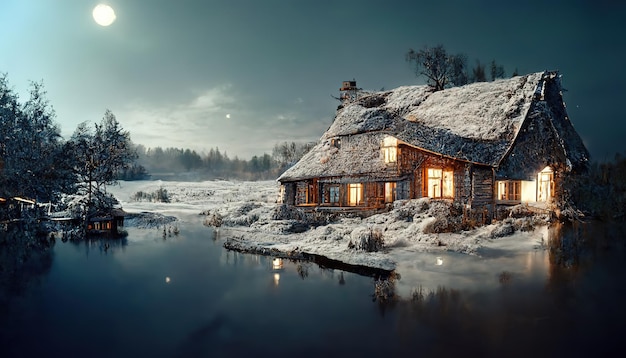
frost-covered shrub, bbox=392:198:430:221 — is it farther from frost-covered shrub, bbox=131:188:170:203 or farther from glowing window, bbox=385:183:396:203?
frost-covered shrub, bbox=131:188:170:203

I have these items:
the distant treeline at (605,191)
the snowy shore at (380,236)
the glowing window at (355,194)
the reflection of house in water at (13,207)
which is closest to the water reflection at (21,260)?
the reflection of house in water at (13,207)

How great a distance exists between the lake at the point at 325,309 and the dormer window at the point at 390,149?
33.5 ft

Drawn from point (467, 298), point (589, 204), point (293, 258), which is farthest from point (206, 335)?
point (589, 204)

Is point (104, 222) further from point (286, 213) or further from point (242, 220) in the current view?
point (286, 213)

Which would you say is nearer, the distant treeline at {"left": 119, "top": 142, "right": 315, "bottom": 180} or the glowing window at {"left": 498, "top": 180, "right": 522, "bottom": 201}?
the glowing window at {"left": 498, "top": 180, "right": 522, "bottom": 201}

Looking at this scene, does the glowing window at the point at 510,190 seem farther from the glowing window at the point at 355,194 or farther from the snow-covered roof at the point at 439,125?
the glowing window at the point at 355,194

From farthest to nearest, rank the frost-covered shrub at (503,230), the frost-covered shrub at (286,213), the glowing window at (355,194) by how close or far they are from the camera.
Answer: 1. the glowing window at (355,194)
2. the frost-covered shrub at (286,213)
3. the frost-covered shrub at (503,230)

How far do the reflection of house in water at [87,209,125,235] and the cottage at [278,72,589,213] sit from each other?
11.8m

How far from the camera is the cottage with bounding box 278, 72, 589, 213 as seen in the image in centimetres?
2111

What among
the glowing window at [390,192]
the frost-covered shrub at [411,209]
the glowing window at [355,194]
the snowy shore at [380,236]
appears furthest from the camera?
the glowing window at [355,194]

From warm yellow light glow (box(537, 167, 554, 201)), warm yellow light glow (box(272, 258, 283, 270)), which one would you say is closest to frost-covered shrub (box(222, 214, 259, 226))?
warm yellow light glow (box(272, 258, 283, 270))

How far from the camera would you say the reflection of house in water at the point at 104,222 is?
22.6 metres

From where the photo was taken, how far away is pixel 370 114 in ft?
91.4

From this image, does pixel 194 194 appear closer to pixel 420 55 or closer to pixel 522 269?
pixel 420 55
